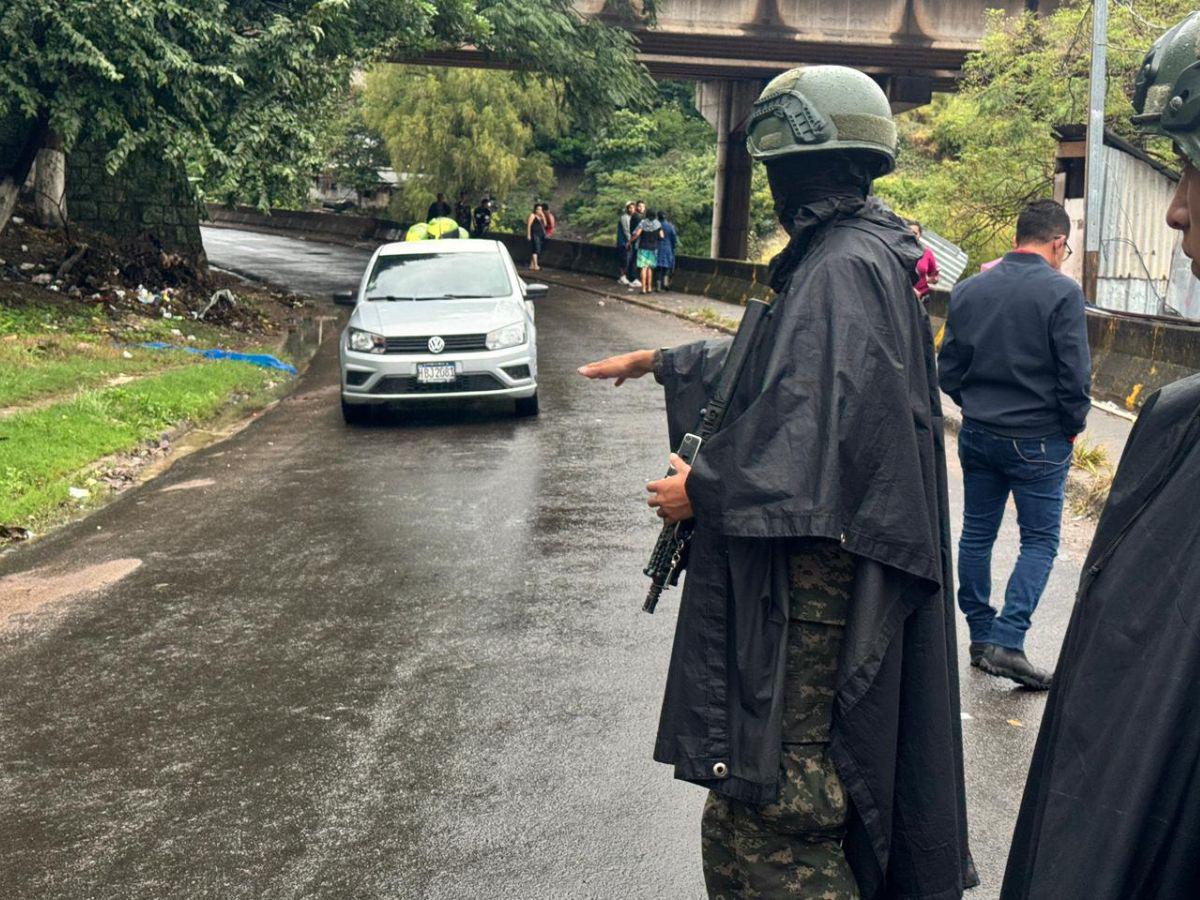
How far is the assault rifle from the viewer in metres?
3.09

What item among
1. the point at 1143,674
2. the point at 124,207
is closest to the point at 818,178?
the point at 1143,674

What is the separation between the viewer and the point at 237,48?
1836 cm

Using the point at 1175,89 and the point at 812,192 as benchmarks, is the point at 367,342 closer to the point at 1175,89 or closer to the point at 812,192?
the point at 812,192

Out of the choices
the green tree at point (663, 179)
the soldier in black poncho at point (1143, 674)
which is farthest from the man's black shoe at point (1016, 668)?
the green tree at point (663, 179)

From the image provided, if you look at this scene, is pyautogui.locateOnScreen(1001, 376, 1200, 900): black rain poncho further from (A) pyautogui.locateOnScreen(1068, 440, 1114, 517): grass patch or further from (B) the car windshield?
(B) the car windshield

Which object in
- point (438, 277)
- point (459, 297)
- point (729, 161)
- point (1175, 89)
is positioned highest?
point (729, 161)

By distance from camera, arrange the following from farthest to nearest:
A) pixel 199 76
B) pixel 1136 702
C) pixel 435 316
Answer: pixel 199 76
pixel 435 316
pixel 1136 702

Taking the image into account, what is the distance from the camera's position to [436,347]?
13.7 metres

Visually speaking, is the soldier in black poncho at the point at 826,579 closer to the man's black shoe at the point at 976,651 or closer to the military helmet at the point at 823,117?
the military helmet at the point at 823,117

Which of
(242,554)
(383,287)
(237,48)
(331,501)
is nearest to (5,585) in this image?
(242,554)

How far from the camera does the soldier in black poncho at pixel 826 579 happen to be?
9.46 ft

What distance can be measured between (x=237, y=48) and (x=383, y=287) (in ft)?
18.0

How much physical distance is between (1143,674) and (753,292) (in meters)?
25.7

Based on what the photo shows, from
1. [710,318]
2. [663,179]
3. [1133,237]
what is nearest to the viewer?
[1133,237]
